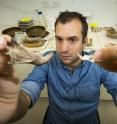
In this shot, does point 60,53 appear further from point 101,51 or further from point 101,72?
point 101,51

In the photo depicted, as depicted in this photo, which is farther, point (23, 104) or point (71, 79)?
point (71, 79)

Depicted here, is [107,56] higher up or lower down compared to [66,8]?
higher up

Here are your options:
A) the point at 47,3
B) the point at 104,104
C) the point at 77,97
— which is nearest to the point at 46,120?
the point at 77,97

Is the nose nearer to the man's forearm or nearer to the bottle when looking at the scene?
the man's forearm

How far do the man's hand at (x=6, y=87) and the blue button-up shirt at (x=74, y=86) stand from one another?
61 centimetres

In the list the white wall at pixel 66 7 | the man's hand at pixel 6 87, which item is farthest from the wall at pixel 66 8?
the man's hand at pixel 6 87

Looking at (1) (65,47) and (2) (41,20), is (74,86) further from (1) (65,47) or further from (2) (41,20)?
(2) (41,20)

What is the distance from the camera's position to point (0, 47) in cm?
53

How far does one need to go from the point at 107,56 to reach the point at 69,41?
869mm

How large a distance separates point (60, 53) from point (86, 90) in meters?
0.26

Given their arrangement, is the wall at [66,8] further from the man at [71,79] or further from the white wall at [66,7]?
the man at [71,79]

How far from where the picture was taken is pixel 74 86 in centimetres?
131

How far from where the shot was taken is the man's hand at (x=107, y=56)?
481mm

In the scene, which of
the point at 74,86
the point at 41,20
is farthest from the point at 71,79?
the point at 41,20
